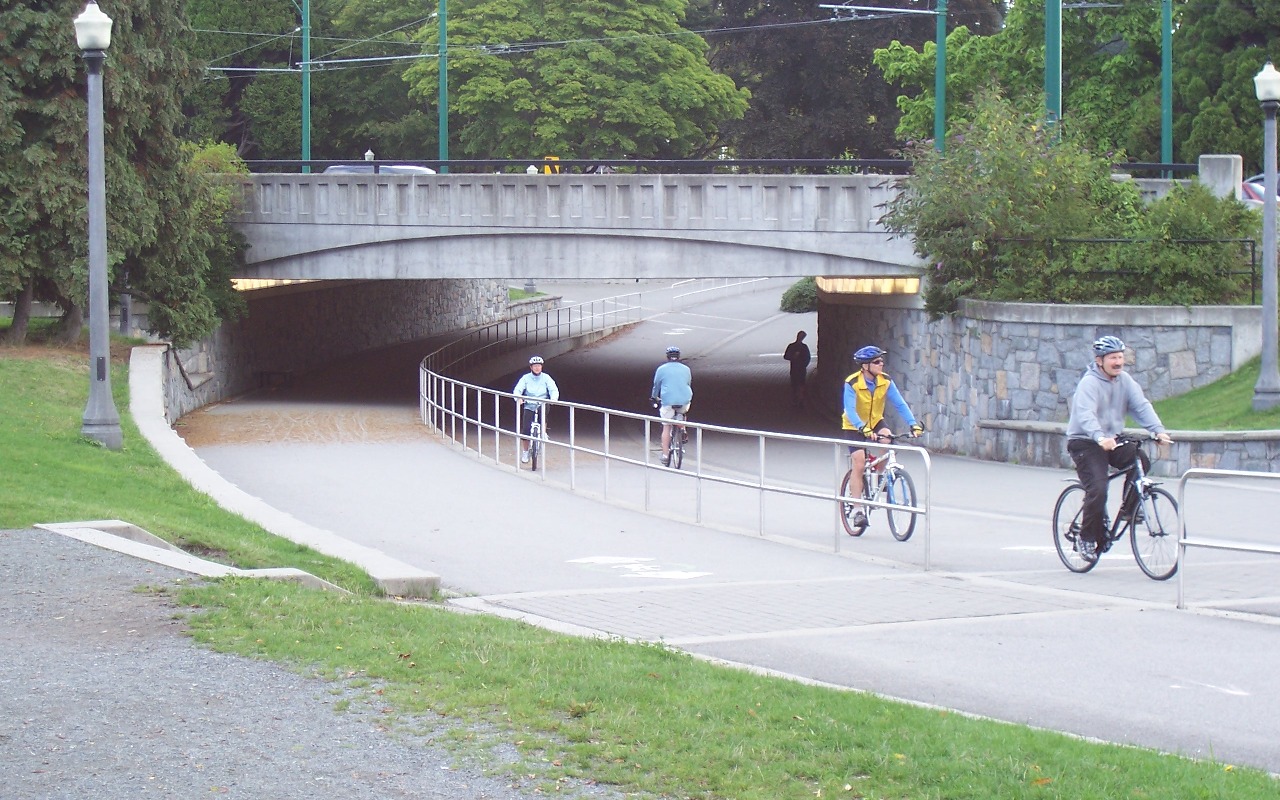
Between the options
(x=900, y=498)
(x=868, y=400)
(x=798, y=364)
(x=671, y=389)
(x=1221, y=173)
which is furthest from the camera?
(x=798, y=364)

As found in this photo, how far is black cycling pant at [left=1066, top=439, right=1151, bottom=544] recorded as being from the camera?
441 inches

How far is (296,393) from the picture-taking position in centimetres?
3597

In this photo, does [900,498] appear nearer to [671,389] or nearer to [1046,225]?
[671,389]

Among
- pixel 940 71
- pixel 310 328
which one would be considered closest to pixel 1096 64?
pixel 940 71

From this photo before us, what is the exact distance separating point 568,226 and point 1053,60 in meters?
9.87

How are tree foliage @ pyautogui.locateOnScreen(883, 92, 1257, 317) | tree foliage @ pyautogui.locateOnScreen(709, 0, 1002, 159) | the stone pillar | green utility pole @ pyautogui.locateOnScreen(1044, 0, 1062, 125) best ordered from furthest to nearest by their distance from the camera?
1. tree foliage @ pyautogui.locateOnScreen(709, 0, 1002, 159)
2. the stone pillar
3. green utility pole @ pyautogui.locateOnScreen(1044, 0, 1062, 125)
4. tree foliage @ pyautogui.locateOnScreen(883, 92, 1257, 317)

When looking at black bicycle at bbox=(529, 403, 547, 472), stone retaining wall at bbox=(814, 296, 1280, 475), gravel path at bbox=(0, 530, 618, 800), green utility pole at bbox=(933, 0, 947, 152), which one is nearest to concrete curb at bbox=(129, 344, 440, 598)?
gravel path at bbox=(0, 530, 618, 800)

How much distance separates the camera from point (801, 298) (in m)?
59.5

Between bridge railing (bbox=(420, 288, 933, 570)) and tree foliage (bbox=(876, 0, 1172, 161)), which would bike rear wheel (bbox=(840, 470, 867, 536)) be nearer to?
bridge railing (bbox=(420, 288, 933, 570))

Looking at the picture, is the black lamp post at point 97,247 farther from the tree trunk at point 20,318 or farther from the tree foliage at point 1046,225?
the tree foliage at point 1046,225

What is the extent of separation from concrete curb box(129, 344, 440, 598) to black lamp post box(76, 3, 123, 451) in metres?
0.73

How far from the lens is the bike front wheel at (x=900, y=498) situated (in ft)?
43.3

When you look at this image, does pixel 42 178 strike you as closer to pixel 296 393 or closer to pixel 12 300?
pixel 12 300

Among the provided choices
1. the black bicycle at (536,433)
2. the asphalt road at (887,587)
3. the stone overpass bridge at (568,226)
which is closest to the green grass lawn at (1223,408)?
the asphalt road at (887,587)
